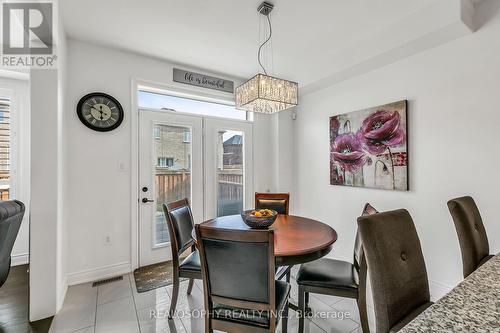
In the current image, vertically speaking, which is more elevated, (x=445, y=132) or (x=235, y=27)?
(x=235, y=27)

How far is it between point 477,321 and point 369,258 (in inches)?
18.2

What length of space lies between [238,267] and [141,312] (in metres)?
1.44

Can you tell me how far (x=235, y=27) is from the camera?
251 cm

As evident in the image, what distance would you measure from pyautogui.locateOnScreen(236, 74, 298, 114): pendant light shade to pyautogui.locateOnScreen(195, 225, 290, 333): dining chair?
53.2 inches

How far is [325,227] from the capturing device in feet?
7.11

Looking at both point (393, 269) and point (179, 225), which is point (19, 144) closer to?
point (179, 225)

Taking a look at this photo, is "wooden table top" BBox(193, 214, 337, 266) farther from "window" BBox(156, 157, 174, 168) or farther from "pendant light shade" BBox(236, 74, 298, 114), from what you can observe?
"window" BBox(156, 157, 174, 168)

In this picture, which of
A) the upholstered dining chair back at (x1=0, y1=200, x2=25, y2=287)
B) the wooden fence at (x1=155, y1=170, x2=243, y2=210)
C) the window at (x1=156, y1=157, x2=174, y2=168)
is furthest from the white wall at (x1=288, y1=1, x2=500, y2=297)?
the upholstered dining chair back at (x1=0, y1=200, x2=25, y2=287)

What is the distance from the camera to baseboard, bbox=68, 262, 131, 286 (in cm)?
267

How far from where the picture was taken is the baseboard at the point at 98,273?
2666 millimetres

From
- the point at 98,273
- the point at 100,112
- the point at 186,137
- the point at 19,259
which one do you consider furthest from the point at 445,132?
the point at 19,259

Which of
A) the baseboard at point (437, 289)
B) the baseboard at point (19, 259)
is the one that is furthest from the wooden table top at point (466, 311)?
the baseboard at point (19, 259)

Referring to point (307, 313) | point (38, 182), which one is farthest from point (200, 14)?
point (307, 313)
